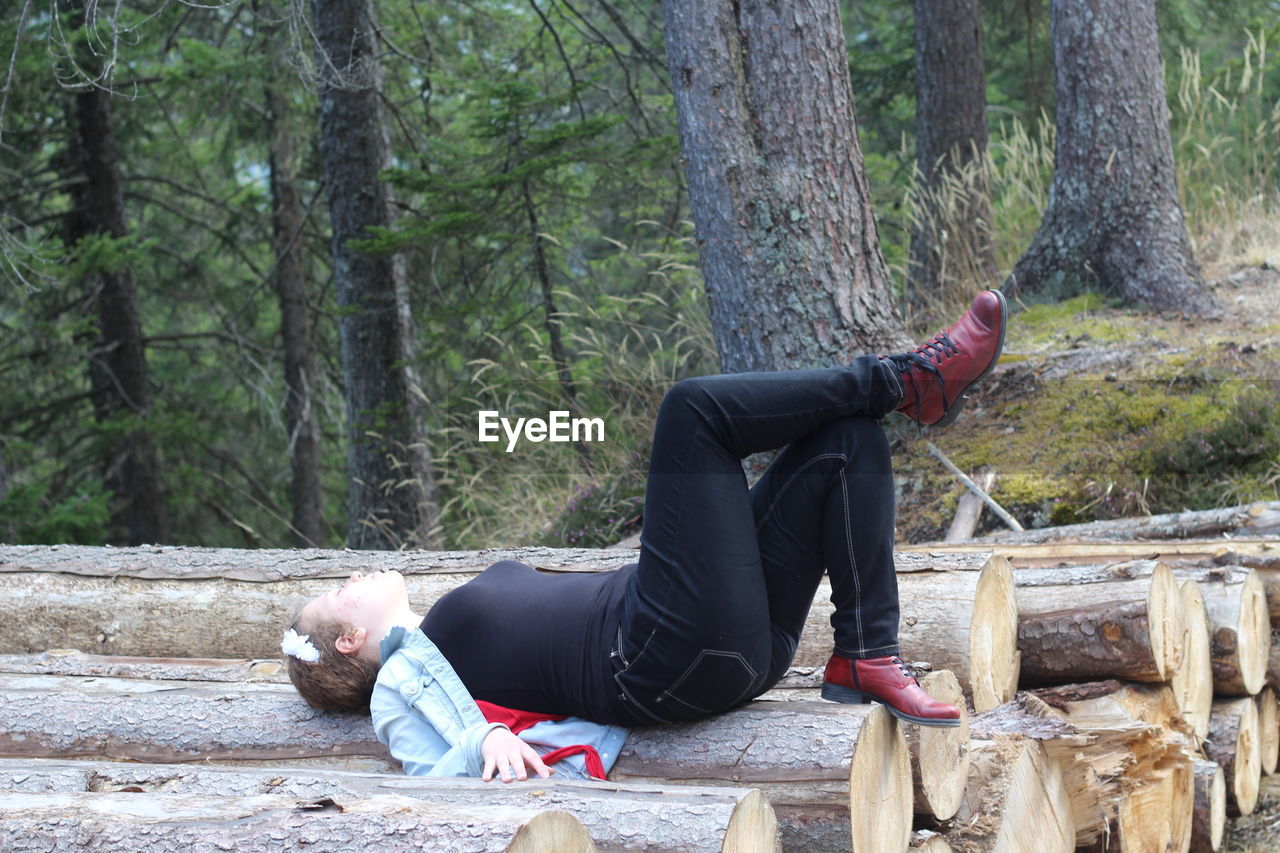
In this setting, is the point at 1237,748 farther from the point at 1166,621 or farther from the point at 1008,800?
the point at 1008,800

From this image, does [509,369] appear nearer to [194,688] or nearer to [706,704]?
[194,688]

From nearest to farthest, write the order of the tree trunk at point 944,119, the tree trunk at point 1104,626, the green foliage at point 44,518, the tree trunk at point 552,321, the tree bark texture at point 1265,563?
the tree trunk at point 1104,626
the tree bark texture at point 1265,563
the tree trunk at point 552,321
the tree trunk at point 944,119
the green foliage at point 44,518

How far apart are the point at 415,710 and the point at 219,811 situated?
2.43ft

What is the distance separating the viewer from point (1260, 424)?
5645 mm

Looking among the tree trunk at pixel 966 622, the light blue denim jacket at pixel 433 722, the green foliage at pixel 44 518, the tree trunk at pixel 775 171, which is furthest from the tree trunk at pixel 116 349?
the tree trunk at pixel 966 622

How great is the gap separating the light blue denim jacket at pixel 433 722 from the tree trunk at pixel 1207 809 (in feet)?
7.62

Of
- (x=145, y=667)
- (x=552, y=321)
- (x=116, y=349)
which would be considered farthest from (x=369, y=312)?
(x=145, y=667)

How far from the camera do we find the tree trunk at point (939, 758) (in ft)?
9.51

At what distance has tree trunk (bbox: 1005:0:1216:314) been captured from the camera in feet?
23.8

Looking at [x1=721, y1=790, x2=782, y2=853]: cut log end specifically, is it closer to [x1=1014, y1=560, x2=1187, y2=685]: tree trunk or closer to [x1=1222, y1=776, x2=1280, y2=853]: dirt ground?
[x1=1014, y1=560, x2=1187, y2=685]: tree trunk

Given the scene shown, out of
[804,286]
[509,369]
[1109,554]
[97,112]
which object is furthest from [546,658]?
[97,112]

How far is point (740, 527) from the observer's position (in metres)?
2.83

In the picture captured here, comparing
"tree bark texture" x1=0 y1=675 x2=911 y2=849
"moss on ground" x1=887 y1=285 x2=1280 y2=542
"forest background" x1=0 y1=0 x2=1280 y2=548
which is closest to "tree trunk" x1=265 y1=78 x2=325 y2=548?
"forest background" x1=0 y1=0 x2=1280 y2=548

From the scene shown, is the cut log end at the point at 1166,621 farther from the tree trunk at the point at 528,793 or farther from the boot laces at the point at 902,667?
the tree trunk at the point at 528,793
